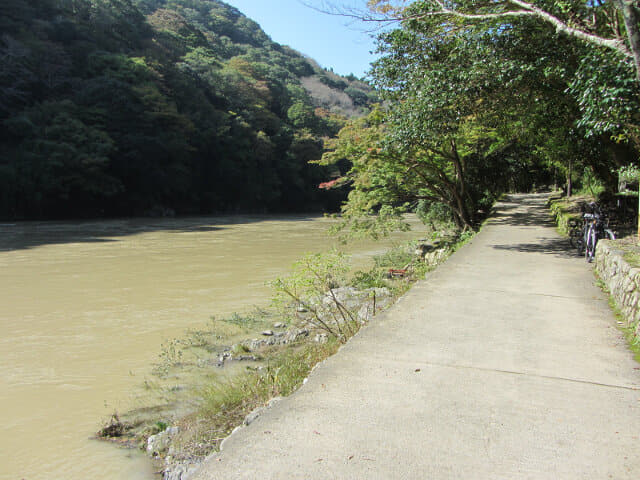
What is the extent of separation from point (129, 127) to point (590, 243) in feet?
129

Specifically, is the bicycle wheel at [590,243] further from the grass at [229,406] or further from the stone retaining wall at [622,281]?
the grass at [229,406]

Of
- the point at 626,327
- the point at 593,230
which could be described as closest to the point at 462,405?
the point at 626,327

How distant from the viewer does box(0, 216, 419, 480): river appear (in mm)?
5238

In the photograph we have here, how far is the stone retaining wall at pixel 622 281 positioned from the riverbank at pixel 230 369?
9.95 feet

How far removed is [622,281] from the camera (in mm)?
6062

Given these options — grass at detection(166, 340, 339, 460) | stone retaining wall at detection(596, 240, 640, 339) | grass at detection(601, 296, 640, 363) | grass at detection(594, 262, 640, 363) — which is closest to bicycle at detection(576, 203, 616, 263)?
stone retaining wall at detection(596, 240, 640, 339)

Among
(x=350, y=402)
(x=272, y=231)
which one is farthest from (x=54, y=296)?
(x=272, y=231)

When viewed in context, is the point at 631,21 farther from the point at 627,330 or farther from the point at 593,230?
the point at 593,230

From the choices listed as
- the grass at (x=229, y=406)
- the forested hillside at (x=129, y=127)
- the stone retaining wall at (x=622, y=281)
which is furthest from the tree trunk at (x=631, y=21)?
the forested hillside at (x=129, y=127)

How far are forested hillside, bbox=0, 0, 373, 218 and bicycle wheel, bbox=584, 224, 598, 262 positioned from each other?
20163mm

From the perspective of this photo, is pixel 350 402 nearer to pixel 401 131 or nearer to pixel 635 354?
pixel 635 354

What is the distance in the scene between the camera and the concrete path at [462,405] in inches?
109

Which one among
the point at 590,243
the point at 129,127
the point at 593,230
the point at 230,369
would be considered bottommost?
the point at 230,369

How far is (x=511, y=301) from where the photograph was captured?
6.57m
